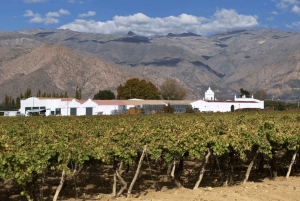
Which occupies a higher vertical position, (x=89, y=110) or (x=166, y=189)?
(x=89, y=110)

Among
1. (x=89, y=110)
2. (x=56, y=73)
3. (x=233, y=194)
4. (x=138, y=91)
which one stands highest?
(x=56, y=73)

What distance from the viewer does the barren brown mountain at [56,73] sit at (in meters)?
159

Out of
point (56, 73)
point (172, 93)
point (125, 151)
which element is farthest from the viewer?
point (56, 73)

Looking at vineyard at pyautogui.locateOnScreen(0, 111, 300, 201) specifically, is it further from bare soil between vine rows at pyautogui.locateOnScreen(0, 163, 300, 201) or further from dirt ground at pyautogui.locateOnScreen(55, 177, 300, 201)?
dirt ground at pyautogui.locateOnScreen(55, 177, 300, 201)

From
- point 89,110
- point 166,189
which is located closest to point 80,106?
point 89,110

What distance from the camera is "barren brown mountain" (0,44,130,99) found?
6255 inches

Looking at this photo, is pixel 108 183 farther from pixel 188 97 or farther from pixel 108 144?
pixel 188 97

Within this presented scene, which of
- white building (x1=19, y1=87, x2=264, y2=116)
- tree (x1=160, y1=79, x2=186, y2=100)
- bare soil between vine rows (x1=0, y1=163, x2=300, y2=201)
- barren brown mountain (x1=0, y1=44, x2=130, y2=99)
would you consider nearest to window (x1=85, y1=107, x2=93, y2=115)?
white building (x1=19, y1=87, x2=264, y2=116)

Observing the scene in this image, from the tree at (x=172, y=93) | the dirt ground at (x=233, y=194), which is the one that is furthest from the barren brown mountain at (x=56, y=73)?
the dirt ground at (x=233, y=194)

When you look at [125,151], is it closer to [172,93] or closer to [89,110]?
[89,110]

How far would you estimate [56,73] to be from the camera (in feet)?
560

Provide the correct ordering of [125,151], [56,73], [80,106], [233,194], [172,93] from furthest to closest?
1. [56,73]
2. [172,93]
3. [80,106]
4. [233,194]
5. [125,151]

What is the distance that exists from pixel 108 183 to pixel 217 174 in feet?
17.0

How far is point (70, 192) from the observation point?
52.6 ft
